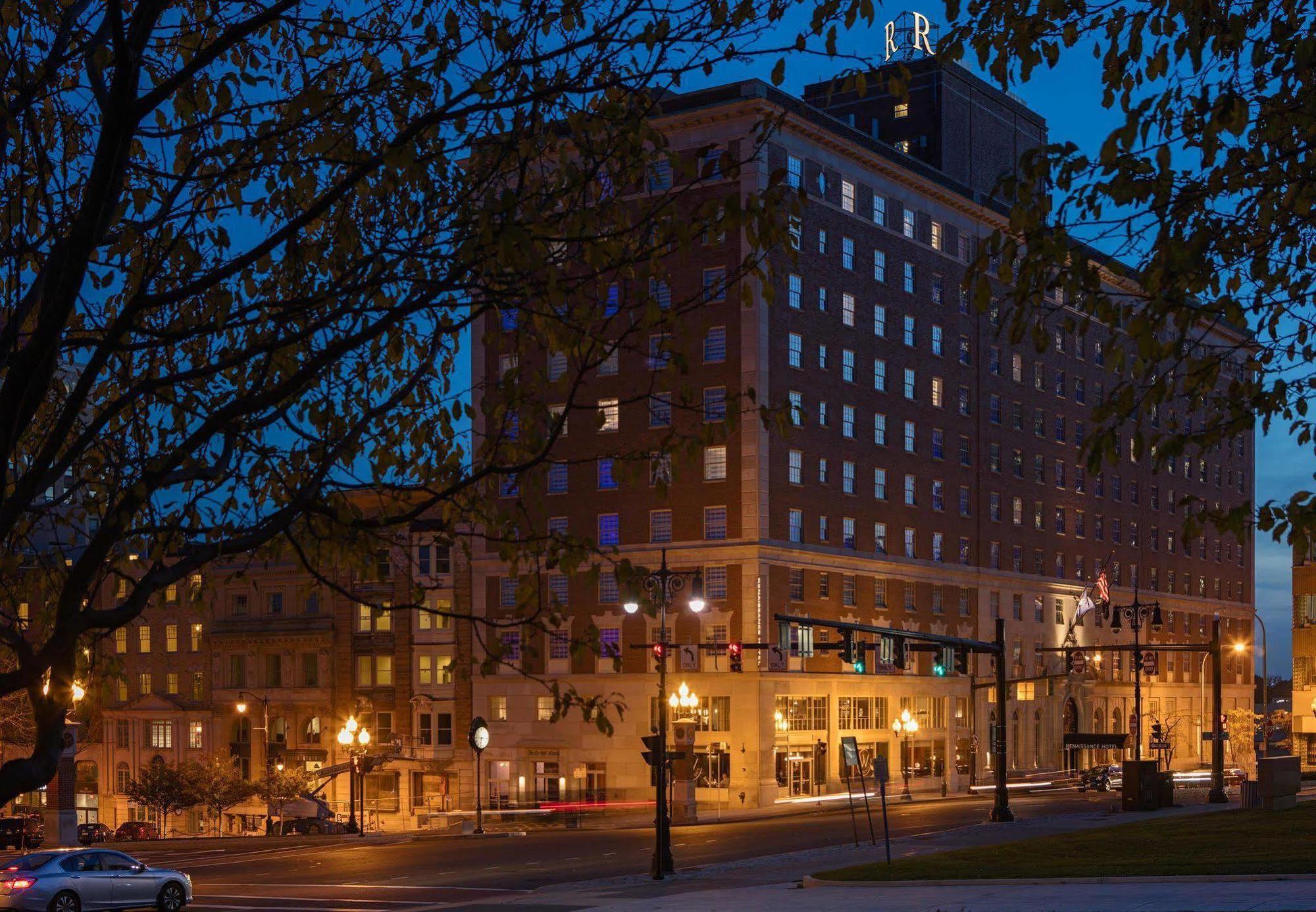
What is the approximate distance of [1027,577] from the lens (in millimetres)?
108438

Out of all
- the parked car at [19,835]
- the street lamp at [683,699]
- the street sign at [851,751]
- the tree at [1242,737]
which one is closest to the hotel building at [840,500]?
the street lamp at [683,699]

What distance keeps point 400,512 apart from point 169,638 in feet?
303

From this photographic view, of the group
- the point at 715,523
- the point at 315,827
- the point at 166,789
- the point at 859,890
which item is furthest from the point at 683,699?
the point at 859,890

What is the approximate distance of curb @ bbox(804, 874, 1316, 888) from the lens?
100 feet

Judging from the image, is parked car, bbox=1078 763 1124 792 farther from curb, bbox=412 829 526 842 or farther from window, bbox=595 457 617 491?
A: curb, bbox=412 829 526 842

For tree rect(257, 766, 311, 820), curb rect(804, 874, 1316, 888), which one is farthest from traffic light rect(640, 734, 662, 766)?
tree rect(257, 766, 311, 820)

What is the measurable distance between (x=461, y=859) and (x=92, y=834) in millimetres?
29045

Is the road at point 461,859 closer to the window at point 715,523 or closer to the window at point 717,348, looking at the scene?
the window at point 715,523

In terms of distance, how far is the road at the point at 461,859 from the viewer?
43.2m

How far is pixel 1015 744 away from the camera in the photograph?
109m

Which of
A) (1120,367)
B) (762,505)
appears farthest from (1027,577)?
(1120,367)

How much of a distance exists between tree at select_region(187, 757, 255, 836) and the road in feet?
45.4

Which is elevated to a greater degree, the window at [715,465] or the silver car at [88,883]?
the window at [715,465]

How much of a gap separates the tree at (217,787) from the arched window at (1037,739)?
49358 millimetres
